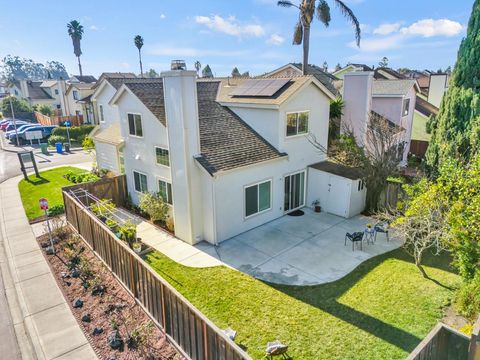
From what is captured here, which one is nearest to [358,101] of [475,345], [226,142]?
[226,142]

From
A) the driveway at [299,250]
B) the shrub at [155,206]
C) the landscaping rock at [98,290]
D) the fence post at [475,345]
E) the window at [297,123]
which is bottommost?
the driveway at [299,250]

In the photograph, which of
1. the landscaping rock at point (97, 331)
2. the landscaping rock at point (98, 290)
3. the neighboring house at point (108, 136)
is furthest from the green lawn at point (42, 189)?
the landscaping rock at point (97, 331)

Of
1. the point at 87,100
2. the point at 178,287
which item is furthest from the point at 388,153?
the point at 87,100

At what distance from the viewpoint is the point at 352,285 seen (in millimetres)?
10742

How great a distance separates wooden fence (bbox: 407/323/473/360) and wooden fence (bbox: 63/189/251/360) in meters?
3.28

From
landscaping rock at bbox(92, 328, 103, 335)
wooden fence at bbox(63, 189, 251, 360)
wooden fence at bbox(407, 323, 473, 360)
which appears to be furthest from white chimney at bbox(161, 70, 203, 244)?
wooden fence at bbox(407, 323, 473, 360)

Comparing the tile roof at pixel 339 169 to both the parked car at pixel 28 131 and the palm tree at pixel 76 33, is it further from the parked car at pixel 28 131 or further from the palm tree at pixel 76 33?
the palm tree at pixel 76 33

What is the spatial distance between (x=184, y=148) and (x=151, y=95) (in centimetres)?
551

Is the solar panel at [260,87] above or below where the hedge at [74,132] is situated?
above

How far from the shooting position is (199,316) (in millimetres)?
6312

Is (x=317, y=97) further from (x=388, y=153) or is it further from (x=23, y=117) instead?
(x=23, y=117)

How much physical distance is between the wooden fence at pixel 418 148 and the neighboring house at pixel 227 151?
49.6 feet

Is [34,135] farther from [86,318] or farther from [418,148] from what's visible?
[418,148]

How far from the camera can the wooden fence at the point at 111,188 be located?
58.1 ft
